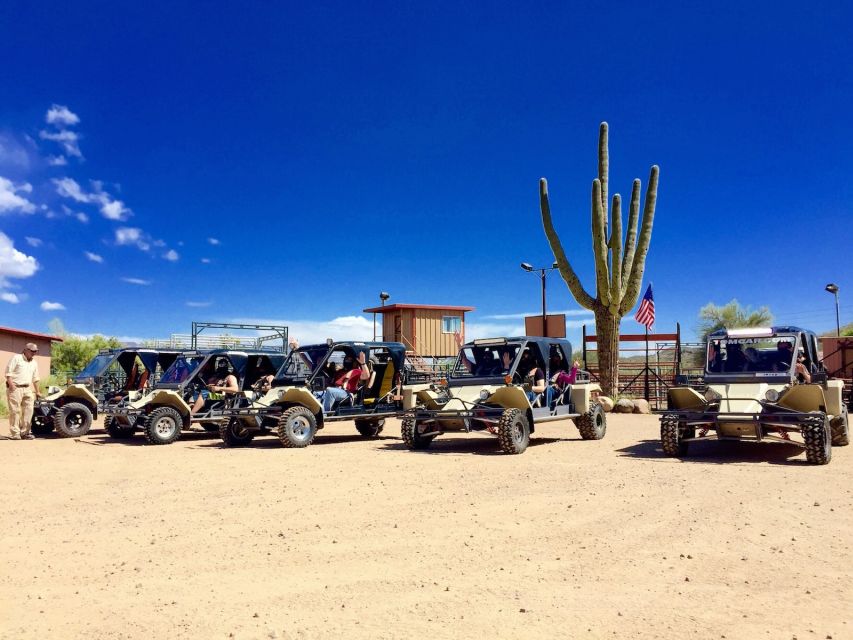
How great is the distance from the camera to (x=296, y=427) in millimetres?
11336

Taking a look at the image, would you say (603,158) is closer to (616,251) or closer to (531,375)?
(616,251)

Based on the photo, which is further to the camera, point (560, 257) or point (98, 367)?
point (560, 257)

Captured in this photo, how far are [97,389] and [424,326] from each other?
17.8m

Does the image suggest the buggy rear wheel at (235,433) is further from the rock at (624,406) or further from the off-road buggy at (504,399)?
the rock at (624,406)

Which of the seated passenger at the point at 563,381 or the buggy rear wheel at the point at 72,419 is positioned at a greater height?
the seated passenger at the point at 563,381

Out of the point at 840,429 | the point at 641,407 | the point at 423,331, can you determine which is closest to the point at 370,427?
the point at 840,429

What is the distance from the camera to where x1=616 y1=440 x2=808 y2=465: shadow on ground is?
31.3 feet

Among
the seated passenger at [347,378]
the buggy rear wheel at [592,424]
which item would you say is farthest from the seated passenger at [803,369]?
the seated passenger at [347,378]

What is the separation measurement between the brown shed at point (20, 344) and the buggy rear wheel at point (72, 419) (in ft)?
54.1

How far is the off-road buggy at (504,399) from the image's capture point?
10.4 metres

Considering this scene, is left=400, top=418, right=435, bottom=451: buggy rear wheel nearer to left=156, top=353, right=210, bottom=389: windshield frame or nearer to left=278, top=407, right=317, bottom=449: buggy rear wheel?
left=278, top=407, right=317, bottom=449: buggy rear wheel

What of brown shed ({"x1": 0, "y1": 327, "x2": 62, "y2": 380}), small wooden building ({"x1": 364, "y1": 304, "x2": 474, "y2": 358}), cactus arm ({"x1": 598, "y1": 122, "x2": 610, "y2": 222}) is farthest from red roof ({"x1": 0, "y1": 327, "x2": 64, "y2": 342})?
cactus arm ({"x1": 598, "y1": 122, "x2": 610, "y2": 222})

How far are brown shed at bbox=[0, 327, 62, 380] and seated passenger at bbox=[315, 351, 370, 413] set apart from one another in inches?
811

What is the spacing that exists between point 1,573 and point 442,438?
9515 millimetres
